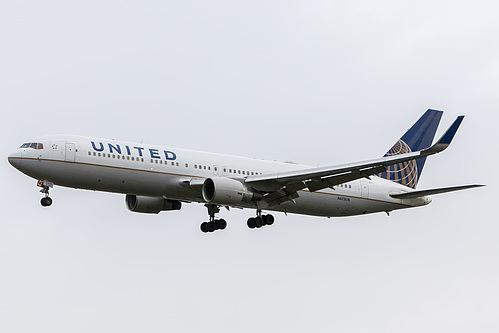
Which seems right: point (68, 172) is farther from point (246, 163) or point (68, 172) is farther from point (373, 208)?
point (373, 208)

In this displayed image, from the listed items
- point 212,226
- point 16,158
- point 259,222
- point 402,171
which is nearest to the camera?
point 16,158

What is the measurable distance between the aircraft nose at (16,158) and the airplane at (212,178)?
0.05m

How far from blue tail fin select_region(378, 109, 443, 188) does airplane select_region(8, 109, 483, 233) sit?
3.74 ft

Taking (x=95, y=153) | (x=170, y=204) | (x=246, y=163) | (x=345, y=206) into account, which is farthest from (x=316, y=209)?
(x=95, y=153)

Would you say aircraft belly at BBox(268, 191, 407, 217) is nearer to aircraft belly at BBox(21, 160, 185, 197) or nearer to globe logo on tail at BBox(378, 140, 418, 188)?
globe logo on tail at BBox(378, 140, 418, 188)

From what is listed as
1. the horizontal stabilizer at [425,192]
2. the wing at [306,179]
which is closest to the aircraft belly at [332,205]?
the horizontal stabilizer at [425,192]

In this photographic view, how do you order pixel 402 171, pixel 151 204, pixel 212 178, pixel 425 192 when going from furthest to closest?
pixel 402 171 < pixel 151 204 < pixel 425 192 < pixel 212 178

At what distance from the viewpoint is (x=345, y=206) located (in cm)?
5056

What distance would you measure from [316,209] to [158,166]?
10.2 m

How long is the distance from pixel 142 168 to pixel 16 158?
19.3 ft

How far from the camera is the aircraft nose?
1650 inches

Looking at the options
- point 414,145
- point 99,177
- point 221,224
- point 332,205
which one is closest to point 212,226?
point 221,224

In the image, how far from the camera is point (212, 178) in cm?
4431

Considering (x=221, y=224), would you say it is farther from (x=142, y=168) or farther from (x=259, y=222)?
(x=142, y=168)
